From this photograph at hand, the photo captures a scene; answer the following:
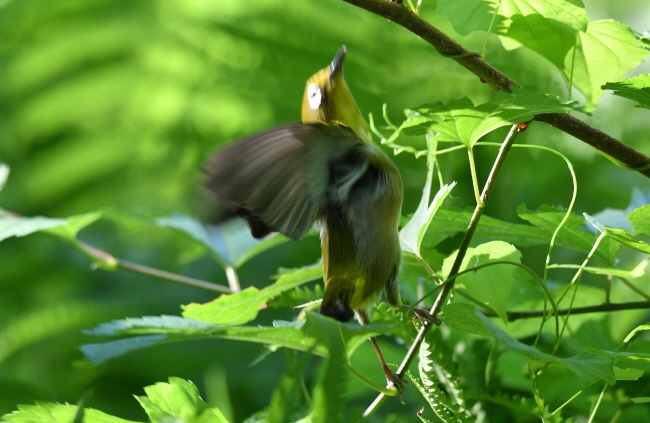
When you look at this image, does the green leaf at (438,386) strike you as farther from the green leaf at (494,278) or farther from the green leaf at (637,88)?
the green leaf at (637,88)

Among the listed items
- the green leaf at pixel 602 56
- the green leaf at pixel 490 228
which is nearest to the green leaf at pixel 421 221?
the green leaf at pixel 490 228

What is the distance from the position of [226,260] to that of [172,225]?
0.09m

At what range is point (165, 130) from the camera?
158 centimetres

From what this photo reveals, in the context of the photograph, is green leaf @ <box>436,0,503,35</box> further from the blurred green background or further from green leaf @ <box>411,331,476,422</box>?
the blurred green background

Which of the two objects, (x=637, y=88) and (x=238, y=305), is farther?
(x=238, y=305)

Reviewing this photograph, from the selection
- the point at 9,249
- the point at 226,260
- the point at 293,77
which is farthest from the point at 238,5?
the point at 226,260

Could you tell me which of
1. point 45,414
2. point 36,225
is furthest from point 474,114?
point 36,225

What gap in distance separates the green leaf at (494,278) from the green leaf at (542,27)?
0.14 meters

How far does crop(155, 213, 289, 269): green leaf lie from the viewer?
78 cm

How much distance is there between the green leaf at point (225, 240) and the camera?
0.78 metres

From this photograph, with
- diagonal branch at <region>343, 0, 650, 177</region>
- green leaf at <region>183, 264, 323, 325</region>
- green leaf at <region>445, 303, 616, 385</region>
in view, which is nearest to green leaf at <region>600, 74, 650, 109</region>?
diagonal branch at <region>343, 0, 650, 177</region>

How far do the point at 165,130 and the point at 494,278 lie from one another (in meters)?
1.26

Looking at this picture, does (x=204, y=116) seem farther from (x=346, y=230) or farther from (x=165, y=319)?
(x=165, y=319)

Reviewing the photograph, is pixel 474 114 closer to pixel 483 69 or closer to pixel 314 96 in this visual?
pixel 483 69
